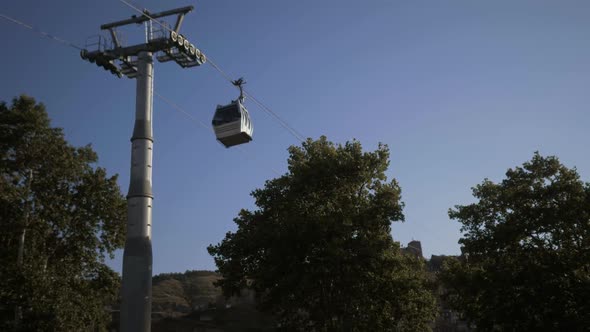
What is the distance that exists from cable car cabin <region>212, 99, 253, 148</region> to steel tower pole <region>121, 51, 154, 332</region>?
18.5 ft

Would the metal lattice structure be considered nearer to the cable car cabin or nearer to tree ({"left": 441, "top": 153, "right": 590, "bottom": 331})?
the cable car cabin

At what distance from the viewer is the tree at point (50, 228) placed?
34.8 meters

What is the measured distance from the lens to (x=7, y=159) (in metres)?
39.7

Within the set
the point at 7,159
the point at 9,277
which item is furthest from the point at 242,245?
the point at 7,159

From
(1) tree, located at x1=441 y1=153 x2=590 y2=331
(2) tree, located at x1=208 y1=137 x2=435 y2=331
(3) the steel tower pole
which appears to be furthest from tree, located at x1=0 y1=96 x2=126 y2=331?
(1) tree, located at x1=441 y1=153 x2=590 y2=331

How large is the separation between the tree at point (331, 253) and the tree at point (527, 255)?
13.2ft

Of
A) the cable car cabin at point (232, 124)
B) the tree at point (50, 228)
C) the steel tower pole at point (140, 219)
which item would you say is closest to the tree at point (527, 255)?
the cable car cabin at point (232, 124)

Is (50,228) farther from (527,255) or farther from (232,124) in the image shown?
(527,255)

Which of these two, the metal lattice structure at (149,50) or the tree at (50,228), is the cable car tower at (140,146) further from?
the tree at (50,228)

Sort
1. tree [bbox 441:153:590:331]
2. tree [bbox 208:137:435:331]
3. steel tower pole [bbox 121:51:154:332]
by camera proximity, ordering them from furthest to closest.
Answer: tree [bbox 208:137:435:331] → tree [bbox 441:153:590:331] → steel tower pole [bbox 121:51:154:332]

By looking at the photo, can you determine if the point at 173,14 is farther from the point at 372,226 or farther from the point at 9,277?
the point at 9,277

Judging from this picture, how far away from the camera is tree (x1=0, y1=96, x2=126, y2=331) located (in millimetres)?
34750

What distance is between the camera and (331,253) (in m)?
32.8

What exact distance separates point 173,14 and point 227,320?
89640mm
